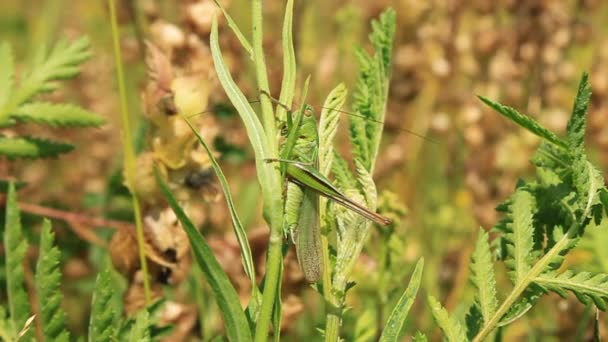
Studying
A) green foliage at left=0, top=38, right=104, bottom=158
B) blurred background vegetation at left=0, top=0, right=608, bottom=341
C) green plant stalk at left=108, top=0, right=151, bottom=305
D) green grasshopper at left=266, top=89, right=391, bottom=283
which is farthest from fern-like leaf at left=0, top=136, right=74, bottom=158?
green grasshopper at left=266, top=89, right=391, bottom=283

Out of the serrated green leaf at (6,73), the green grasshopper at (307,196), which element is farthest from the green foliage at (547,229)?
the serrated green leaf at (6,73)

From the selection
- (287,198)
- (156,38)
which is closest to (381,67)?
(287,198)

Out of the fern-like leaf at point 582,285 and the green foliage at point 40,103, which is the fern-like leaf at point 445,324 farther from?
the green foliage at point 40,103

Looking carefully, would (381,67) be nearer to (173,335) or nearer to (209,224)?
(173,335)

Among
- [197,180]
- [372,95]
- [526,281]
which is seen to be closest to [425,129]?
[197,180]

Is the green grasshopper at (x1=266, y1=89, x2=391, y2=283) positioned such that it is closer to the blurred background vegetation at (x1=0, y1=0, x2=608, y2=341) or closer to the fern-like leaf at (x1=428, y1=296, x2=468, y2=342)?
the fern-like leaf at (x1=428, y1=296, x2=468, y2=342)

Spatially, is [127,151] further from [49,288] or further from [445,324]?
[445,324]
